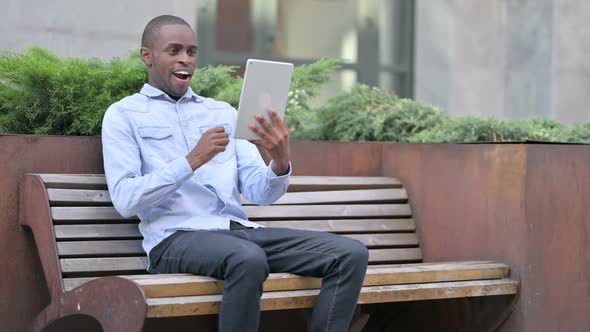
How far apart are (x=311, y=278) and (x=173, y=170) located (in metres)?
0.69

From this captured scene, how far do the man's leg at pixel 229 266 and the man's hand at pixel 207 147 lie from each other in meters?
0.29

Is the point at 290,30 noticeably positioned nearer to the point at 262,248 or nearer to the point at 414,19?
the point at 414,19

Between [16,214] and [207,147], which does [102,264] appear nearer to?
[16,214]

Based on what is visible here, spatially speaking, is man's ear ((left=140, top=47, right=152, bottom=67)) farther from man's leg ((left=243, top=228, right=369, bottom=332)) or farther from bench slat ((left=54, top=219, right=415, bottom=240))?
man's leg ((left=243, top=228, right=369, bottom=332))

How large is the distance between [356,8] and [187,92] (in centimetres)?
639

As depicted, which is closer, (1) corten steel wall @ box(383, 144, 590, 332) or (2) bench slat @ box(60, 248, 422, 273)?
(2) bench slat @ box(60, 248, 422, 273)

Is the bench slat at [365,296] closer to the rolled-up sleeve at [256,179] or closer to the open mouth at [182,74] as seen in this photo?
the rolled-up sleeve at [256,179]

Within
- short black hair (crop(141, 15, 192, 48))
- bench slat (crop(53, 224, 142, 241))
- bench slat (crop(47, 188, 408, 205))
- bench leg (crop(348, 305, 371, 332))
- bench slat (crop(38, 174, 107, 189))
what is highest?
short black hair (crop(141, 15, 192, 48))

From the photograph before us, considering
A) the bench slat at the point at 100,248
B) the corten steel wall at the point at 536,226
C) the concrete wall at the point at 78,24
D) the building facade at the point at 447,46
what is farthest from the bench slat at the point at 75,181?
the building facade at the point at 447,46

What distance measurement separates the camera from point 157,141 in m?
4.39

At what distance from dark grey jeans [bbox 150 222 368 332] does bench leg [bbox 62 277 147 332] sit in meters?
0.31

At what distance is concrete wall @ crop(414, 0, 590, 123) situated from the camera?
1062 centimetres

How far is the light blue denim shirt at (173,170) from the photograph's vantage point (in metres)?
4.12

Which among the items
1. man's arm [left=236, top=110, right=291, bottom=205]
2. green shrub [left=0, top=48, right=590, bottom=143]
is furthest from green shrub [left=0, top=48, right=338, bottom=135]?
man's arm [left=236, top=110, right=291, bottom=205]
